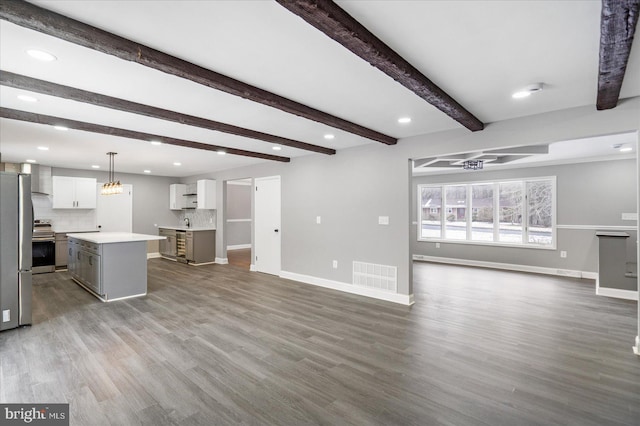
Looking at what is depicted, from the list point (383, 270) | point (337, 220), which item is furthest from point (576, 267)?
point (337, 220)

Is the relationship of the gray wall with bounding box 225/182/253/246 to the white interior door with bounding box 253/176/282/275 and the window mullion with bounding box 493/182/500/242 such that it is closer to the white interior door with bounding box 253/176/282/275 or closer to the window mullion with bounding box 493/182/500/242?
the white interior door with bounding box 253/176/282/275

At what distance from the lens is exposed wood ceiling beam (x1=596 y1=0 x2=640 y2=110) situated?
1.54 meters

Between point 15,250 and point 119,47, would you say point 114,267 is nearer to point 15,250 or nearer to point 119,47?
point 15,250

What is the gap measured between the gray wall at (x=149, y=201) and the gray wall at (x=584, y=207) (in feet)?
31.2

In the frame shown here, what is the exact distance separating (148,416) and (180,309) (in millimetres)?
2411

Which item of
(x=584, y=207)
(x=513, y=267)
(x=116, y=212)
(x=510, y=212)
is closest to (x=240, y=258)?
(x=116, y=212)

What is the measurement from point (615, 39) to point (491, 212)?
6.48m

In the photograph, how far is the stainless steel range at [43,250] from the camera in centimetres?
666

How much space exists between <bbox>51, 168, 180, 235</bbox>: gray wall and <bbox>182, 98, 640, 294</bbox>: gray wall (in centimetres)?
439

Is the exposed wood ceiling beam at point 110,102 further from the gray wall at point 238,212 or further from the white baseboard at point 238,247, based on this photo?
the white baseboard at point 238,247

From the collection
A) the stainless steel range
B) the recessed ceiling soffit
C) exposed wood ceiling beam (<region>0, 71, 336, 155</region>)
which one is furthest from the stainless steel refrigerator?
the recessed ceiling soffit

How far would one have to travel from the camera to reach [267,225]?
681cm

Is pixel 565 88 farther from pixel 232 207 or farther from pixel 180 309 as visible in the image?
pixel 232 207

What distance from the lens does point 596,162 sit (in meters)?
6.24
